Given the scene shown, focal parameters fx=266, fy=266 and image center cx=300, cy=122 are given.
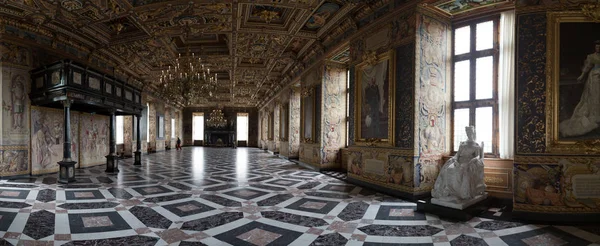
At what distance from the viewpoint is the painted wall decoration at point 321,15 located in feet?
25.7

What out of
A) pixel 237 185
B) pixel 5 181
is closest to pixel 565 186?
pixel 237 185

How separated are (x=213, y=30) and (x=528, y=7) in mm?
8612

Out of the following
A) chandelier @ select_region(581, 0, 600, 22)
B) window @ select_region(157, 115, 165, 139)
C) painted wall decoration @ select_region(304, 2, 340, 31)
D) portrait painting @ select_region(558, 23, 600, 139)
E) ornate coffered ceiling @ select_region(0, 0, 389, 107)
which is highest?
painted wall decoration @ select_region(304, 2, 340, 31)

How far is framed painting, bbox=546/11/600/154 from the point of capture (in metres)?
4.67

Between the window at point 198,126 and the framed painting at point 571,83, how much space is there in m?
33.5

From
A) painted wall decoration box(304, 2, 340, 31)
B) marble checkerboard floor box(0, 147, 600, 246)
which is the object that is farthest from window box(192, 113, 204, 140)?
painted wall decoration box(304, 2, 340, 31)

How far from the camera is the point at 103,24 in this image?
9250 mm

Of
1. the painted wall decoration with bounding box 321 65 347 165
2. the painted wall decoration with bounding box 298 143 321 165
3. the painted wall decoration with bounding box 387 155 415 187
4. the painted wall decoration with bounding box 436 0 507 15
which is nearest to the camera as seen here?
the painted wall decoration with bounding box 436 0 507 15

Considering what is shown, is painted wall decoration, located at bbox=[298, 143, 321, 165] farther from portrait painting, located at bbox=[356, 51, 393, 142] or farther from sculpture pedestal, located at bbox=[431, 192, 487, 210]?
sculpture pedestal, located at bbox=[431, 192, 487, 210]

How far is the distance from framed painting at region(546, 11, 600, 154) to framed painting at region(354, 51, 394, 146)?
9.62 ft

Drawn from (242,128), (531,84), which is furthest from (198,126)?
(531,84)

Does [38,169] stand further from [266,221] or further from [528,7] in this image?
[528,7]

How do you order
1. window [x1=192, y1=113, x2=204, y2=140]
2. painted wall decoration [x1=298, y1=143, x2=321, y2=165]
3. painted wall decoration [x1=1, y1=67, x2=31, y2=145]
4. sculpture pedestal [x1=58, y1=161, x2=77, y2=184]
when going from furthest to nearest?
window [x1=192, y1=113, x2=204, y2=140]
painted wall decoration [x1=298, y1=143, x2=321, y2=165]
painted wall decoration [x1=1, y1=67, x2=31, y2=145]
sculpture pedestal [x1=58, y1=161, x2=77, y2=184]

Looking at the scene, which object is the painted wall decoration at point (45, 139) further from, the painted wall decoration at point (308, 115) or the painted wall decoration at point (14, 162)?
the painted wall decoration at point (308, 115)
